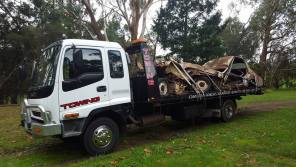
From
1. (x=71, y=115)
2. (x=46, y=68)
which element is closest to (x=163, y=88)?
(x=71, y=115)

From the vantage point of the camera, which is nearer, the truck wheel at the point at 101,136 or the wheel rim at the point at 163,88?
the truck wheel at the point at 101,136

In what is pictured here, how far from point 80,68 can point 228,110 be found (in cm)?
683

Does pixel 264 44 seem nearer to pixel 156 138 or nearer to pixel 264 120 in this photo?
pixel 264 120

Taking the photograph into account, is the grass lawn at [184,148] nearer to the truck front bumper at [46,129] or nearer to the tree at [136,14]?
the truck front bumper at [46,129]

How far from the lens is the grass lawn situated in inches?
261

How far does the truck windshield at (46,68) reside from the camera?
7.16 meters

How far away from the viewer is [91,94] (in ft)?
24.4

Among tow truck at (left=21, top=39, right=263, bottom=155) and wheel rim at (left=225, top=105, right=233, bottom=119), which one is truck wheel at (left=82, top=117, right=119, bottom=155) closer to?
tow truck at (left=21, top=39, right=263, bottom=155)

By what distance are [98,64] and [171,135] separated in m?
3.56

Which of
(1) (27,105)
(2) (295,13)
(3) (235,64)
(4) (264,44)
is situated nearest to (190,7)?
(4) (264,44)

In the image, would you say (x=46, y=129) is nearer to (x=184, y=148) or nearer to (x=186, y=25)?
(x=184, y=148)

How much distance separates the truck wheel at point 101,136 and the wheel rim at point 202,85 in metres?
3.77

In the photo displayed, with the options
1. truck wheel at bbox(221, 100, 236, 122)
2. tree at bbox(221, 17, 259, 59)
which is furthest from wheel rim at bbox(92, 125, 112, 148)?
tree at bbox(221, 17, 259, 59)

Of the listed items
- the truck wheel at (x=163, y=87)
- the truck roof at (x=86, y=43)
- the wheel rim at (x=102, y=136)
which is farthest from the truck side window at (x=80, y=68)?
the truck wheel at (x=163, y=87)
